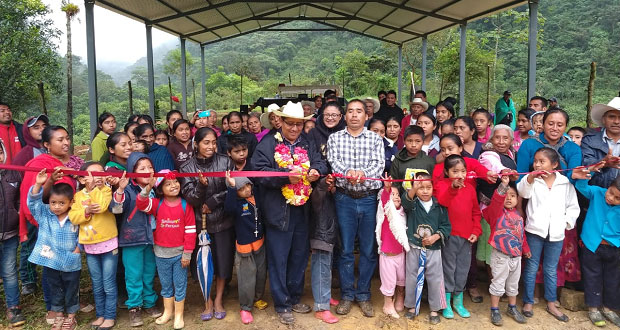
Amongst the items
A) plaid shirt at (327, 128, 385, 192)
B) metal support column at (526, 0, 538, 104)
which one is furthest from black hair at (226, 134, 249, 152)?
metal support column at (526, 0, 538, 104)

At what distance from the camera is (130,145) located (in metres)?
3.80

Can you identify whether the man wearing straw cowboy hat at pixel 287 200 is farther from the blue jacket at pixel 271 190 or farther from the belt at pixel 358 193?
the belt at pixel 358 193

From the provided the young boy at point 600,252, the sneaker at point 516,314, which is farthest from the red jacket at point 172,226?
the young boy at point 600,252

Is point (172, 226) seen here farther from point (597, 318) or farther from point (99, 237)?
point (597, 318)

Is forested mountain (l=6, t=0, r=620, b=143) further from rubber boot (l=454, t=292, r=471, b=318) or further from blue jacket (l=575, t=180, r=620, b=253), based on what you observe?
rubber boot (l=454, t=292, r=471, b=318)

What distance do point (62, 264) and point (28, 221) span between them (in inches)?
28.9

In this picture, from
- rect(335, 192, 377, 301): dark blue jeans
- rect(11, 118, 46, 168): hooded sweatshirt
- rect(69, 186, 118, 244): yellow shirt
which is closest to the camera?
rect(69, 186, 118, 244): yellow shirt

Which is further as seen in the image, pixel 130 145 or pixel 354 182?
pixel 130 145

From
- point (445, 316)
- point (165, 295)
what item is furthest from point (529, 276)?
point (165, 295)

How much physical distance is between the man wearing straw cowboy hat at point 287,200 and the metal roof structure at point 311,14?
646cm

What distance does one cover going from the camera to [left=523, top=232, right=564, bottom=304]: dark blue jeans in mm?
3562

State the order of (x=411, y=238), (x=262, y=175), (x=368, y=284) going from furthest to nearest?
(x=368, y=284) < (x=411, y=238) < (x=262, y=175)

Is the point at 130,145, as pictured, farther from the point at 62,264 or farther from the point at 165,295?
the point at 165,295

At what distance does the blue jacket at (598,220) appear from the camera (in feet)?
11.1
